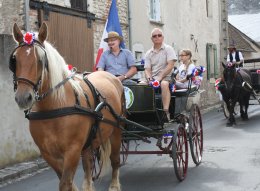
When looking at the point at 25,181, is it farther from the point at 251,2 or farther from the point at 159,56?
the point at 251,2

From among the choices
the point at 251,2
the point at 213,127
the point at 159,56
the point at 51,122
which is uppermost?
the point at 251,2

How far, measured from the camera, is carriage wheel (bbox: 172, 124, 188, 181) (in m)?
6.61

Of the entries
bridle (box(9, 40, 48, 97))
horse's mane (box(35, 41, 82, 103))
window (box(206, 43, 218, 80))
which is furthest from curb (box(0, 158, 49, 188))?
window (box(206, 43, 218, 80))

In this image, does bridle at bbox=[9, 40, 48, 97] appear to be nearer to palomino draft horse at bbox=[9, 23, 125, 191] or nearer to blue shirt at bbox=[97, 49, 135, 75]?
palomino draft horse at bbox=[9, 23, 125, 191]

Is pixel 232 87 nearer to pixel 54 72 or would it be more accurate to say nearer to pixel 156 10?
pixel 156 10

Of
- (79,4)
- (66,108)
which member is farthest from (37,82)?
(79,4)

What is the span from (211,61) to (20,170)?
1743 cm

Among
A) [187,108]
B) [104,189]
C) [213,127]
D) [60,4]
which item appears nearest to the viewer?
[104,189]

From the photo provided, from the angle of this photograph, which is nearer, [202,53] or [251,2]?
[202,53]

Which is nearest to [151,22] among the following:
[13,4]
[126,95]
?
[13,4]

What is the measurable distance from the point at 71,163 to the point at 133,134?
2265 mm

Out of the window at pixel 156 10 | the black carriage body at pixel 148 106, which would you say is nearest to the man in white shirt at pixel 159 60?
the black carriage body at pixel 148 106

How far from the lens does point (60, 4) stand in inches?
472

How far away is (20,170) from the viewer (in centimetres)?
807
